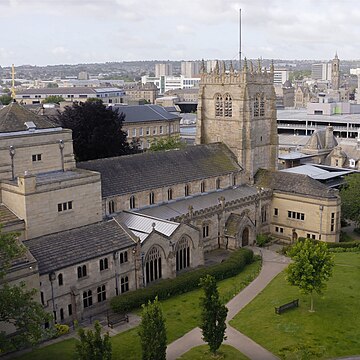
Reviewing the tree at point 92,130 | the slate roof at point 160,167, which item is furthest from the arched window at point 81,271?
the tree at point 92,130

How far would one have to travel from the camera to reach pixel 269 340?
45.8 meters

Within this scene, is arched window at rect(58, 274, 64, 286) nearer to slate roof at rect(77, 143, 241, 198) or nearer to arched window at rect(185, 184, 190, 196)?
slate roof at rect(77, 143, 241, 198)

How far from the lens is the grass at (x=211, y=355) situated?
4281 cm

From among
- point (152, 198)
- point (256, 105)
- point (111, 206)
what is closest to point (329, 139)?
point (256, 105)

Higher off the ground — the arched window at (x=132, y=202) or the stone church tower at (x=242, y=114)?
the stone church tower at (x=242, y=114)

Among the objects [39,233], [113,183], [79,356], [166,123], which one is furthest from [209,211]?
[166,123]

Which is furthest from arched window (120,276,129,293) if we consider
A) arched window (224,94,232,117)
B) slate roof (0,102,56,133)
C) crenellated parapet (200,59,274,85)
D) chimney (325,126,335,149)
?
chimney (325,126,335,149)

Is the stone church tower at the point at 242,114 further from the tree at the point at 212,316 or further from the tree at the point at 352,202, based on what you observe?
the tree at the point at 212,316

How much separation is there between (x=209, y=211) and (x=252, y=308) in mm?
18873

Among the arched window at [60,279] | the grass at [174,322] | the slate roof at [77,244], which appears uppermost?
the slate roof at [77,244]

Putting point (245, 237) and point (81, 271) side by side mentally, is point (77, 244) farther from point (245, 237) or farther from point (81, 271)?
point (245, 237)

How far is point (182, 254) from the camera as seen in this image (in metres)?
60.9

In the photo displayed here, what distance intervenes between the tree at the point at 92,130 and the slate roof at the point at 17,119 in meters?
28.7

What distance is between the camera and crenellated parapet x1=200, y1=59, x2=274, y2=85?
78188mm
